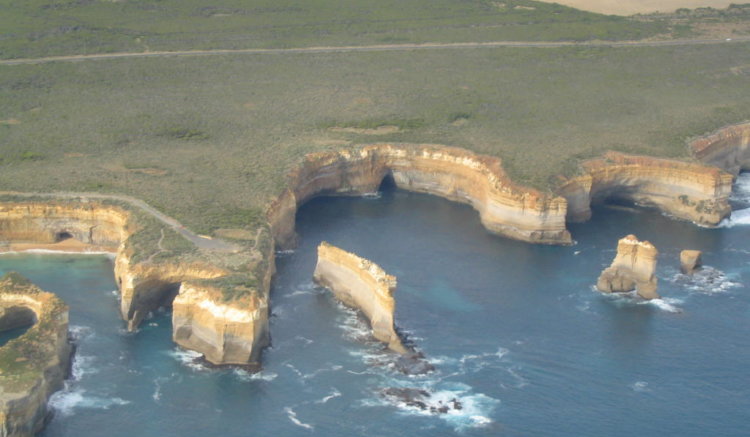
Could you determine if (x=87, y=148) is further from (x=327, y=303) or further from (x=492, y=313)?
(x=492, y=313)

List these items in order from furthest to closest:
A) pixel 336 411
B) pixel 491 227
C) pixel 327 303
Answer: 1. pixel 491 227
2. pixel 327 303
3. pixel 336 411

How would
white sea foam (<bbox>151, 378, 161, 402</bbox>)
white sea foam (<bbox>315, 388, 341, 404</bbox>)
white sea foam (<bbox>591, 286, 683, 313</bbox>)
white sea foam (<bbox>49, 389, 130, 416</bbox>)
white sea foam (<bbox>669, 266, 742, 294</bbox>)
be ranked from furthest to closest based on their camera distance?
1. white sea foam (<bbox>669, 266, 742, 294</bbox>)
2. white sea foam (<bbox>591, 286, 683, 313</bbox>)
3. white sea foam (<bbox>151, 378, 161, 402</bbox>)
4. white sea foam (<bbox>315, 388, 341, 404</bbox>)
5. white sea foam (<bbox>49, 389, 130, 416</bbox>)

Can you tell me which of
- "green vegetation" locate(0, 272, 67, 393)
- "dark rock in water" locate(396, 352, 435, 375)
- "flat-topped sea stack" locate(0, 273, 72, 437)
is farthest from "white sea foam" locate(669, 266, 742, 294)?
"green vegetation" locate(0, 272, 67, 393)

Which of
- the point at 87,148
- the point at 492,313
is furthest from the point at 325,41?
the point at 492,313

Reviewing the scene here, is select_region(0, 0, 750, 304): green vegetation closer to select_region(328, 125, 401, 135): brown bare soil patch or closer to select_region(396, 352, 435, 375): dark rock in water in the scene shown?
select_region(328, 125, 401, 135): brown bare soil patch

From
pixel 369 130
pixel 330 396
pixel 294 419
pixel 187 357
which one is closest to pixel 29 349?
pixel 187 357
